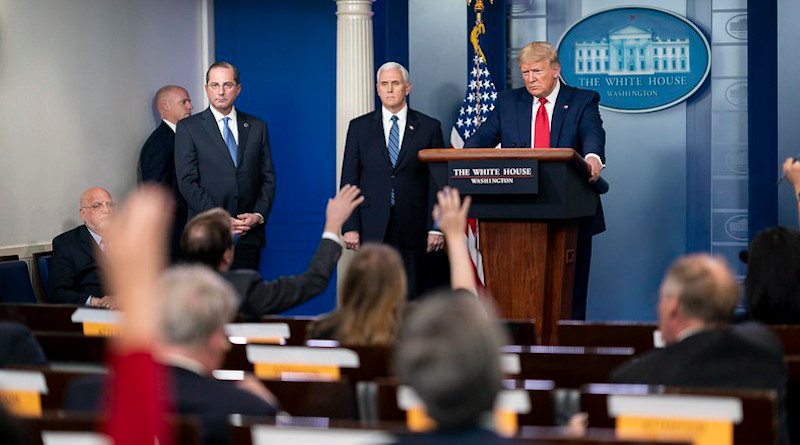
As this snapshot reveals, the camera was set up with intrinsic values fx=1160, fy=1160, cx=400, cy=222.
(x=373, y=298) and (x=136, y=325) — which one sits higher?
(x=136, y=325)

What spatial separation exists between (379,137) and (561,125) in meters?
1.16

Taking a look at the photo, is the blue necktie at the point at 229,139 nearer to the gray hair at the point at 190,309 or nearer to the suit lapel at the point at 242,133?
the suit lapel at the point at 242,133

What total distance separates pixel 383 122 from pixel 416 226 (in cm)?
63

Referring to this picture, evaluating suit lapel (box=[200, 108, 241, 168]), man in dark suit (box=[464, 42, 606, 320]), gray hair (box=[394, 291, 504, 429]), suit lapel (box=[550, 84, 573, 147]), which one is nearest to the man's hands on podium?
man in dark suit (box=[464, 42, 606, 320])

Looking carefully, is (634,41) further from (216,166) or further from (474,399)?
(474,399)

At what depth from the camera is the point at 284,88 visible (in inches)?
356

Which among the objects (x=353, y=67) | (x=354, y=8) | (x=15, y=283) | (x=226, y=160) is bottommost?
(x=15, y=283)

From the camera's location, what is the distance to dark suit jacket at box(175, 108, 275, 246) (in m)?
6.85

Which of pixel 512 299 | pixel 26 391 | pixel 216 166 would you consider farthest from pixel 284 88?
pixel 26 391

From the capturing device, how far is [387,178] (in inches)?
258

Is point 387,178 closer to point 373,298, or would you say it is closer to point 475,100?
point 475,100

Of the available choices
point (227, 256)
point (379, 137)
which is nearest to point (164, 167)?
point (379, 137)

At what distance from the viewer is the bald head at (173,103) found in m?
8.09

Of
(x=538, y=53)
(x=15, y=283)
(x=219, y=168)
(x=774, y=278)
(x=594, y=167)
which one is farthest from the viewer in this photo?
(x=219, y=168)
